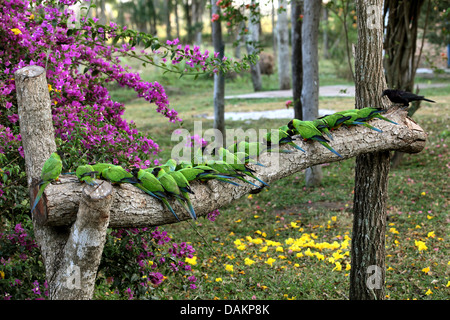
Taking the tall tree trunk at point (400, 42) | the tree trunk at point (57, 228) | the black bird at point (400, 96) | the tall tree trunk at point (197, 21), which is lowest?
the tree trunk at point (57, 228)

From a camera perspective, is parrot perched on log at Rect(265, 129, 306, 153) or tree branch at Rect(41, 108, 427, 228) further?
parrot perched on log at Rect(265, 129, 306, 153)

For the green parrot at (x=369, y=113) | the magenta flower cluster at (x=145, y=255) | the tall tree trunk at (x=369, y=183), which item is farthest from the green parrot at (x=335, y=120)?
the magenta flower cluster at (x=145, y=255)

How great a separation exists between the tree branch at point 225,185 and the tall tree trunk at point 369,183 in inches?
7.7

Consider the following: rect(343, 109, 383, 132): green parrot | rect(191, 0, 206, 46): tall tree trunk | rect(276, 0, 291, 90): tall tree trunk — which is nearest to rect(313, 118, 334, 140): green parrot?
rect(343, 109, 383, 132): green parrot

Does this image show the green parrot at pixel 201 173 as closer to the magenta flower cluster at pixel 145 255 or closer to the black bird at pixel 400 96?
the magenta flower cluster at pixel 145 255

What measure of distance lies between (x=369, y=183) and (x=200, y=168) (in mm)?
1460

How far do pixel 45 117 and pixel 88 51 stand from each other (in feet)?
5.25

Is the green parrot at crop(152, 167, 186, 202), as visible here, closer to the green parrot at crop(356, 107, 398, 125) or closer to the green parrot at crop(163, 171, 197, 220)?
the green parrot at crop(163, 171, 197, 220)

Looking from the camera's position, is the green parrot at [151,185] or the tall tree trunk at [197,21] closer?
the green parrot at [151,185]

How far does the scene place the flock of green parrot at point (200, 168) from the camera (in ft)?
6.56

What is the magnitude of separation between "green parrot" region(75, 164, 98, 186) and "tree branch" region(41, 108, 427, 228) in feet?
0.13

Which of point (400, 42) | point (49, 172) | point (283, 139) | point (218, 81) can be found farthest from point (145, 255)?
point (400, 42)

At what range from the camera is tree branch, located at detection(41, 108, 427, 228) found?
6.46 ft

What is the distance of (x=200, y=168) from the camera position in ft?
7.72
